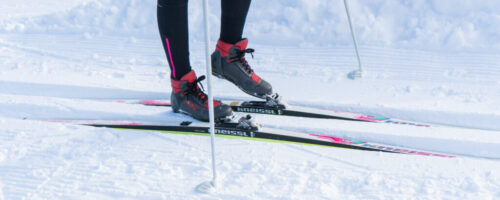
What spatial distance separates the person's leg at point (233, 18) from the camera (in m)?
2.20

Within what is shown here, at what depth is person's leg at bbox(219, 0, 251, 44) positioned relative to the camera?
7.22ft

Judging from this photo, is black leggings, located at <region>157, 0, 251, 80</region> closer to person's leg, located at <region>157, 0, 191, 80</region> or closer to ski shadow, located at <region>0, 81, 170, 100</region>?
person's leg, located at <region>157, 0, 191, 80</region>

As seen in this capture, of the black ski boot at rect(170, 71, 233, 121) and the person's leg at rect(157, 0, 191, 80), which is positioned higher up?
the person's leg at rect(157, 0, 191, 80)

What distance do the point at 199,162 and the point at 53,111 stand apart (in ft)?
3.52

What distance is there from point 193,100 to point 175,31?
373 millimetres

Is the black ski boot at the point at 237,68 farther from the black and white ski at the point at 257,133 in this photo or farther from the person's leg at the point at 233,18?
the black and white ski at the point at 257,133

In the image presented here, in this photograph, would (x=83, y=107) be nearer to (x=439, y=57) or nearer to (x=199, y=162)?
(x=199, y=162)

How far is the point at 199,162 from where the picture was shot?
6.10 feet

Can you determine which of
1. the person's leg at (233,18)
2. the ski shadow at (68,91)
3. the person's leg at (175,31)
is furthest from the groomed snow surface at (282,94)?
the person's leg at (233,18)

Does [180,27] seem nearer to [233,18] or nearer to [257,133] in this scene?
[233,18]

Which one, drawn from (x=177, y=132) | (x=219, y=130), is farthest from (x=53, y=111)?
(x=219, y=130)

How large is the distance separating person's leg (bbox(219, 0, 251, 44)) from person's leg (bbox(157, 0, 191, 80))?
10.9 inches

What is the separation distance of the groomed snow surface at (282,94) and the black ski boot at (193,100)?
12cm

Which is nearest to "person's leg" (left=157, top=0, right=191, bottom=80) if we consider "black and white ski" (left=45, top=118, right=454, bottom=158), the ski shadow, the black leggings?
the black leggings
